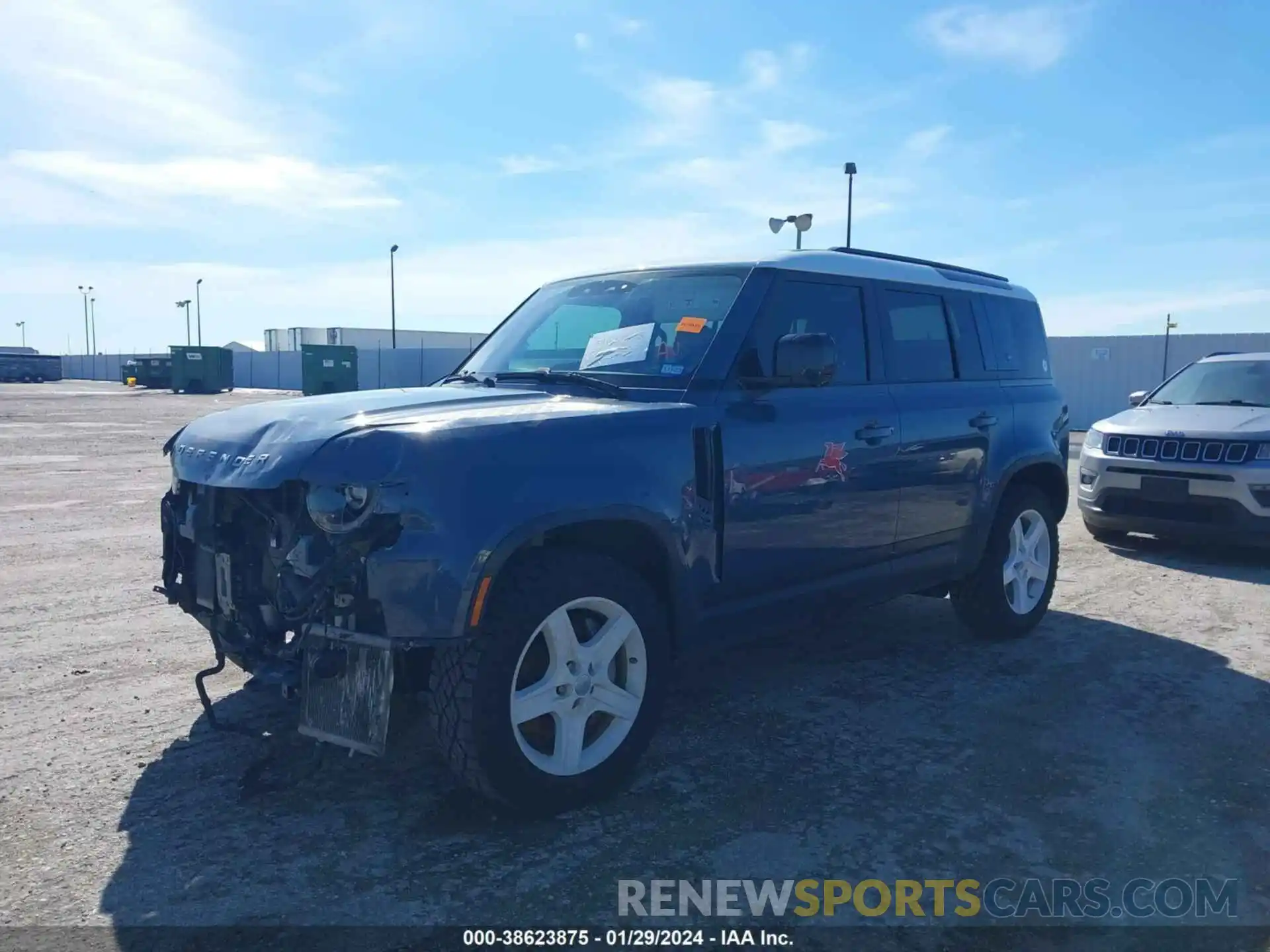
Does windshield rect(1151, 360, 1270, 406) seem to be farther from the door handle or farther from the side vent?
the side vent

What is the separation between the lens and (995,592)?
5.68 meters

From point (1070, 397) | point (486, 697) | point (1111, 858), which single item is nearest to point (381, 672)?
point (486, 697)

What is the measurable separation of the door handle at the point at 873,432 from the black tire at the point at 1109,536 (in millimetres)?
4962

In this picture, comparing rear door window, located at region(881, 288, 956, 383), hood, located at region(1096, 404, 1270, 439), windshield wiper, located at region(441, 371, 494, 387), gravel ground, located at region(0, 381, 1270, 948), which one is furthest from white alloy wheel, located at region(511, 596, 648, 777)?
hood, located at region(1096, 404, 1270, 439)

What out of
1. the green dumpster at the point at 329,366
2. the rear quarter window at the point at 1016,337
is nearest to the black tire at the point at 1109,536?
the rear quarter window at the point at 1016,337

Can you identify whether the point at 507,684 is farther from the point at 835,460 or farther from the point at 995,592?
the point at 995,592

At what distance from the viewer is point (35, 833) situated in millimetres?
3287

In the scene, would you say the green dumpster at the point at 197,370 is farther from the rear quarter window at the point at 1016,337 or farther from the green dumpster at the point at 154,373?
the rear quarter window at the point at 1016,337

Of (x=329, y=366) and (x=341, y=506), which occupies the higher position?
(x=329, y=366)

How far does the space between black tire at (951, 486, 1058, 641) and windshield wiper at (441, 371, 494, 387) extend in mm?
2939

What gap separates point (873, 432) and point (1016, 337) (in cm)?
202

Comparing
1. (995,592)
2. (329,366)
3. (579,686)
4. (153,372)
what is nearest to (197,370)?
(153,372)

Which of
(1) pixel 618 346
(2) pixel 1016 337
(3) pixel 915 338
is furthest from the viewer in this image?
A: (2) pixel 1016 337

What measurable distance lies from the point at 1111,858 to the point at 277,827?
2725 millimetres
